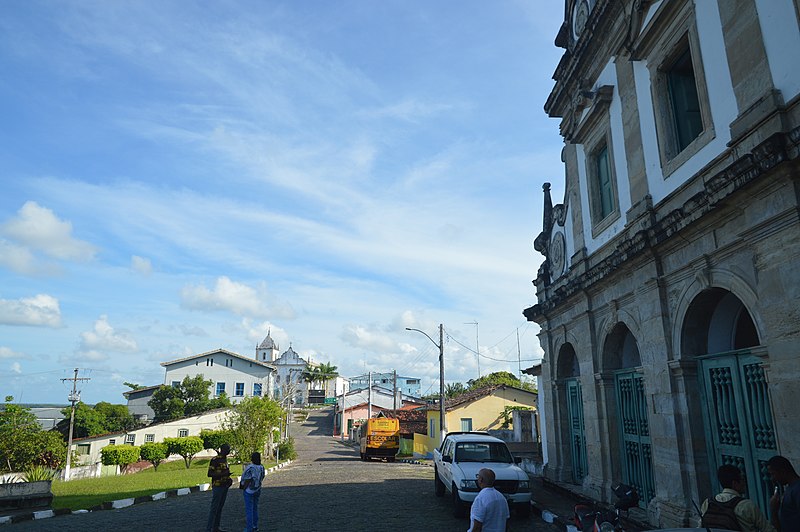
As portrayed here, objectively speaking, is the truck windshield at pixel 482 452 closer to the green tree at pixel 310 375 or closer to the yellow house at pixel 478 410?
the yellow house at pixel 478 410

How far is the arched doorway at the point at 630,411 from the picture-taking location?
34.4ft

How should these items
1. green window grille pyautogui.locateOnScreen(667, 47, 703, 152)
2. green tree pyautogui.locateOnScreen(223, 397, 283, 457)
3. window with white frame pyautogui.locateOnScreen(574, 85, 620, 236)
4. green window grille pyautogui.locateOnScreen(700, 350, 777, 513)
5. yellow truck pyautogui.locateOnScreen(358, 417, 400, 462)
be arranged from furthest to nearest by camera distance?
yellow truck pyautogui.locateOnScreen(358, 417, 400, 462), green tree pyautogui.locateOnScreen(223, 397, 283, 457), window with white frame pyautogui.locateOnScreen(574, 85, 620, 236), green window grille pyautogui.locateOnScreen(667, 47, 703, 152), green window grille pyautogui.locateOnScreen(700, 350, 777, 513)

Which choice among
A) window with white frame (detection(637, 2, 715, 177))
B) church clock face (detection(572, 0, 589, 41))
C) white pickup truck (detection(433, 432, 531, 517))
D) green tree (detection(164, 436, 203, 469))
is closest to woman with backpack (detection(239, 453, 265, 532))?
white pickup truck (detection(433, 432, 531, 517))

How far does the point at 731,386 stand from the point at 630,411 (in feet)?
10.9

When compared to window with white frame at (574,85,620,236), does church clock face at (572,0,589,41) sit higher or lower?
higher

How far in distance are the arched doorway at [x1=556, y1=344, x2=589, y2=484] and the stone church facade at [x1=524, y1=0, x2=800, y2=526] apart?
2.9 inches

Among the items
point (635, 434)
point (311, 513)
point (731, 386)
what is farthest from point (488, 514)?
point (311, 513)

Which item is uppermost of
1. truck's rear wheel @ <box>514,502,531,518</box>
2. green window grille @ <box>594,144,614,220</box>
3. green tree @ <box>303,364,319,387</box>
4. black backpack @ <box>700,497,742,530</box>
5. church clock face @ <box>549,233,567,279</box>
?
green tree @ <box>303,364,319,387</box>

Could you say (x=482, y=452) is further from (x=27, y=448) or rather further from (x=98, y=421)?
(x=98, y=421)

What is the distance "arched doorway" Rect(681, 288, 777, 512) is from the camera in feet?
24.3

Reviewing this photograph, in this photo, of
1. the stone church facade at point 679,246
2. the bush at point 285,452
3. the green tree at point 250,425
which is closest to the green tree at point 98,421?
the bush at point 285,452

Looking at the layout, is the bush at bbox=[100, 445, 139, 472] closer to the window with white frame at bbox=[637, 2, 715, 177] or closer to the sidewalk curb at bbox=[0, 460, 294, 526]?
the sidewalk curb at bbox=[0, 460, 294, 526]

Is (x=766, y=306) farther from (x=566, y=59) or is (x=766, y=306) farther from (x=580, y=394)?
(x=566, y=59)

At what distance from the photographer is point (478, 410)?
34781 mm
